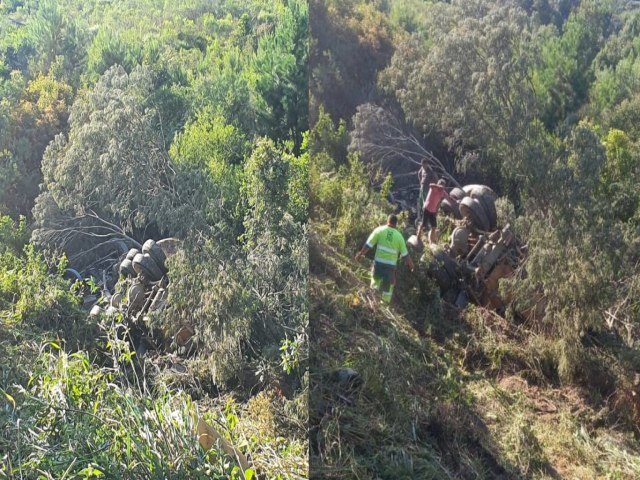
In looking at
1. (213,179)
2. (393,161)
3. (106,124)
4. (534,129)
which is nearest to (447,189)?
(393,161)

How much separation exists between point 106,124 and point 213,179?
54cm

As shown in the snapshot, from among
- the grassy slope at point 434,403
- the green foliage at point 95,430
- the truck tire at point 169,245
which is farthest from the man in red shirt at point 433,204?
the green foliage at point 95,430

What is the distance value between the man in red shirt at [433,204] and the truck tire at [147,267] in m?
1.08

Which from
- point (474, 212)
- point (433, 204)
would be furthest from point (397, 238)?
point (474, 212)

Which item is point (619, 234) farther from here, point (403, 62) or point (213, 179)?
point (213, 179)

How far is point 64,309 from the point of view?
8.04 ft

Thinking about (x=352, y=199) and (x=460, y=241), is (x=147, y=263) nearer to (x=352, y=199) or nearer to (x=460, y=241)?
(x=352, y=199)

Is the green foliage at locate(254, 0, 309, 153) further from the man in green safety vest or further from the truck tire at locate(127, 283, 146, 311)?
the truck tire at locate(127, 283, 146, 311)

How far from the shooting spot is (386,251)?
218 centimetres

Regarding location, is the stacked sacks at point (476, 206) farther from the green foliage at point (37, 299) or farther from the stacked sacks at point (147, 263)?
the green foliage at point (37, 299)

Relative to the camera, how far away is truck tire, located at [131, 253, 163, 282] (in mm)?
2422

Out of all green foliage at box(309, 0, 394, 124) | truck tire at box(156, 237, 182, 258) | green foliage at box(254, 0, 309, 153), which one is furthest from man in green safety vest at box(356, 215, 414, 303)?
truck tire at box(156, 237, 182, 258)

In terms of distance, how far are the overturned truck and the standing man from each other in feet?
0.28

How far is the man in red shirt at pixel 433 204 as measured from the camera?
Answer: 220 cm
